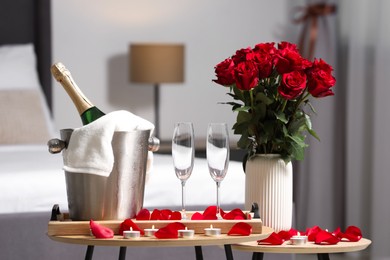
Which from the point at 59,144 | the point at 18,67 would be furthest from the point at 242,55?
the point at 18,67

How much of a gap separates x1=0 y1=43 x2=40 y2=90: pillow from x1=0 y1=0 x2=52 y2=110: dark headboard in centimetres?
12

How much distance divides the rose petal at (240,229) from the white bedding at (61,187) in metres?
0.92

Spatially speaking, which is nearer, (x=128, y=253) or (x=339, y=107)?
(x=128, y=253)

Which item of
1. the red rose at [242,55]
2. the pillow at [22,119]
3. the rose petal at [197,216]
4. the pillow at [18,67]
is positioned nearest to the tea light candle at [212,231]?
the rose petal at [197,216]

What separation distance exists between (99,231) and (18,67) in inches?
113

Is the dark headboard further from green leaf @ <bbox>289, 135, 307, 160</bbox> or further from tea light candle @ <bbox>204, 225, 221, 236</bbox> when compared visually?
tea light candle @ <bbox>204, 225, 221, 236</bbox>

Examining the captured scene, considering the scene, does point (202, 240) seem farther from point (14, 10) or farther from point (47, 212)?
point (14, 10)

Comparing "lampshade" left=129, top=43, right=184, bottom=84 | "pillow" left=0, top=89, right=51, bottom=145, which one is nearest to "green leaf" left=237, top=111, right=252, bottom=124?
"pillow" left=0, top=89, right=51, bottom=145

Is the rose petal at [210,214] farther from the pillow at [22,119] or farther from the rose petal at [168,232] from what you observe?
the pillow at [22,119]

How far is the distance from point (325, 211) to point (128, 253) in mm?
2340

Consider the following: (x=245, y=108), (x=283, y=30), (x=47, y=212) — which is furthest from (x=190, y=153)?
(x=283, y=30)

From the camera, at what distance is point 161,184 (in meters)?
2.96

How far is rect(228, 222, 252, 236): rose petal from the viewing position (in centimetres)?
186

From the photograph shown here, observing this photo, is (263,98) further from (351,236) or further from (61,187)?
(61,187)
